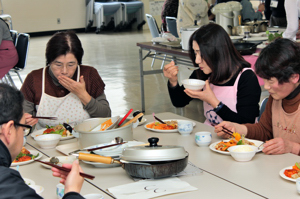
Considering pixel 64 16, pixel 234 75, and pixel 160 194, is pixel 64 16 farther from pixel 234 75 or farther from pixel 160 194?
pixel 160 194

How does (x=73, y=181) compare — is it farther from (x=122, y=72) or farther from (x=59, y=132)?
(x=122, y=72)

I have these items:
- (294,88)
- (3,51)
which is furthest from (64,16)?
(294,88)

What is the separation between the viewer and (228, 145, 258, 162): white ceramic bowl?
1707mm

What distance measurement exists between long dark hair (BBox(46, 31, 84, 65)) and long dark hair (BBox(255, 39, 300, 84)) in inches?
45.0

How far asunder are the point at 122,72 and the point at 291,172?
20.0 ft

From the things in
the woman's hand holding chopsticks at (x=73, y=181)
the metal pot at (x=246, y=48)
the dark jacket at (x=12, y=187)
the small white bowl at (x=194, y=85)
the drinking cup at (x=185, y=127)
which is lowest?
the drinking cup at (x=185, y=127)

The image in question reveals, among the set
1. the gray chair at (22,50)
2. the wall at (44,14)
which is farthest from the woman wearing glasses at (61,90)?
the wall at (44,14)

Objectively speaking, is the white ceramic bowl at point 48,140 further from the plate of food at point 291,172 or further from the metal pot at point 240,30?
the metal pot at point 240,30

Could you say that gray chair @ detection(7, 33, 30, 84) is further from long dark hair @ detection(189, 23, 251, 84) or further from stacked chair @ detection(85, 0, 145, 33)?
stacked chair @ detection(85, 0, 145, 33)

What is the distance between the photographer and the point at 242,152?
67.0 inches

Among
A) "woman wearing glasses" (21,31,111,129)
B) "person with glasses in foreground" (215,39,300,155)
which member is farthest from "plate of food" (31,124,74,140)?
"person with glasses in foreground" (215,39,300,155)

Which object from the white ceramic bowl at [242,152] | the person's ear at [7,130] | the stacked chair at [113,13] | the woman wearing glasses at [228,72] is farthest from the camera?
the stacked chair at [113,13]

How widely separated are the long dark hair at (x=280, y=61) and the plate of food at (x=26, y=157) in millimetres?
1090

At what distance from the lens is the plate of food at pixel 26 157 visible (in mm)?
1854
